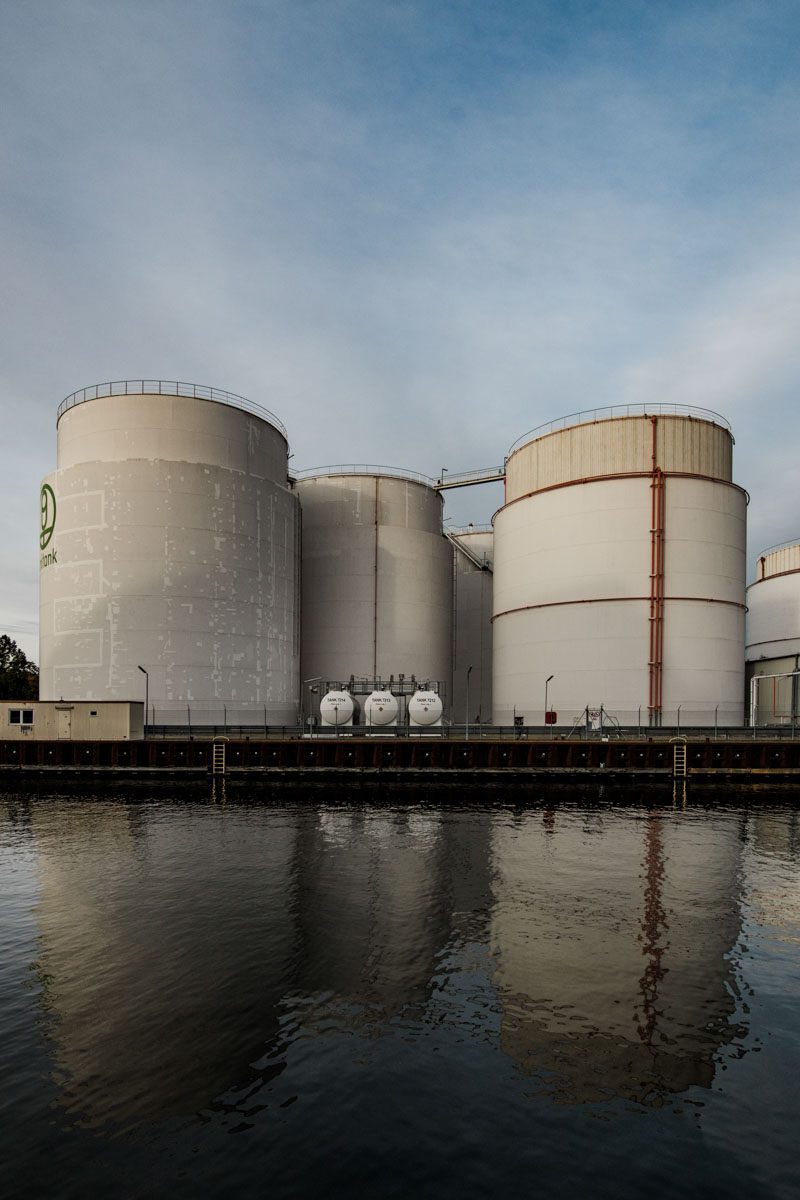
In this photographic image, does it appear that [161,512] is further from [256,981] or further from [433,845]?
[256,981]

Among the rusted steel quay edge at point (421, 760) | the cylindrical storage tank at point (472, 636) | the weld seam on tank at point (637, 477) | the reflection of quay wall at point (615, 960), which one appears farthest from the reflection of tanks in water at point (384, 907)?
the cylindrical storage tank at point (472, 636)

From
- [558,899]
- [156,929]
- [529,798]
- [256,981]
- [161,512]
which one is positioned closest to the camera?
[256,981]

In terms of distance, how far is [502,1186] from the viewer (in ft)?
31.2

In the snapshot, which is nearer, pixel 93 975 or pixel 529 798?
pixel 93 975

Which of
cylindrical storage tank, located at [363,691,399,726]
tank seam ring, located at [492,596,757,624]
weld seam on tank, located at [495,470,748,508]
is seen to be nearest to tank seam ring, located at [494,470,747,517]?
weld seam on tank, located at [495,470,748,508]

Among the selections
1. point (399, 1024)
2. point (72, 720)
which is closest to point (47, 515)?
point (72, 720)

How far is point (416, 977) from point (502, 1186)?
665 cm

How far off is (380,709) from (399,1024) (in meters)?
45.2

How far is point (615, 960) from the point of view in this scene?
17047 mm

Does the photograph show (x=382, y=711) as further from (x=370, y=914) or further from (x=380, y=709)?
(x=370, y=914)

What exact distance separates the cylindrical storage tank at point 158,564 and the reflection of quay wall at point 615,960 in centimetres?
3175

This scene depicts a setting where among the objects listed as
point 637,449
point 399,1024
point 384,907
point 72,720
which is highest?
point 637,449

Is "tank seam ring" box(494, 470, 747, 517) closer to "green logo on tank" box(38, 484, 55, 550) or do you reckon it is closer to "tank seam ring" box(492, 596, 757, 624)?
"tank seam ring" box(492, 596, 757, 624)

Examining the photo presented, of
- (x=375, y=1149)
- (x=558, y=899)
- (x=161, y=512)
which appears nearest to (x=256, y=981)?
(x=375, y=1149)
